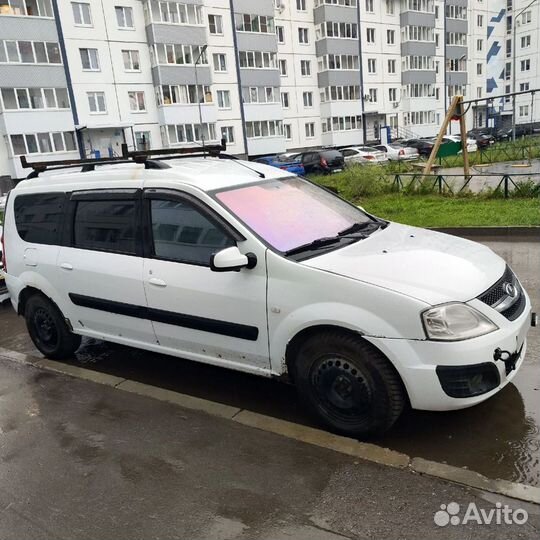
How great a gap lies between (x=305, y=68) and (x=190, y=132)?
13.9 metres

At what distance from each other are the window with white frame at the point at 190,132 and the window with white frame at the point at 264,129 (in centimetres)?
338

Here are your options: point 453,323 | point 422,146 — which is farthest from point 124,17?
point 453,323

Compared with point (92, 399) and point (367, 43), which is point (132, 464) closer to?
point (92, 399)

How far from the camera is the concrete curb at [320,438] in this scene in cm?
278

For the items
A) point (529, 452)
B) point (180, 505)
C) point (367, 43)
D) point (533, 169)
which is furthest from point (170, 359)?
point (367, 43)

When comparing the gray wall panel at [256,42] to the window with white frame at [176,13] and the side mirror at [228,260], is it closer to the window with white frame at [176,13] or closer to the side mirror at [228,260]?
the window with white frame at [176,13]

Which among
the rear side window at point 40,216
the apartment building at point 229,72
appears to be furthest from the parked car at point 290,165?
the rear side window at point 40,216

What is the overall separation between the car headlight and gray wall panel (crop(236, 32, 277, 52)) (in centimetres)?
4196

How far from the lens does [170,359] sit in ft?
16.5

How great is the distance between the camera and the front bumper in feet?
9.71

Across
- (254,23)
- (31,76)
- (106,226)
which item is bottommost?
(106,226)

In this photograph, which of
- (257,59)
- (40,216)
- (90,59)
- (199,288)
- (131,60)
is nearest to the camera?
(199,288)

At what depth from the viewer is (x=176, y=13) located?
3703 centimetres

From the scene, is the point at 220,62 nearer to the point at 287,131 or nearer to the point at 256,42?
the point at 256,42
